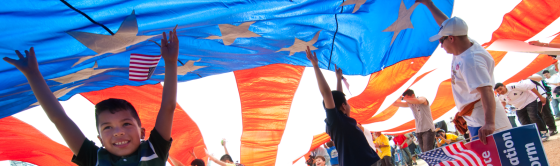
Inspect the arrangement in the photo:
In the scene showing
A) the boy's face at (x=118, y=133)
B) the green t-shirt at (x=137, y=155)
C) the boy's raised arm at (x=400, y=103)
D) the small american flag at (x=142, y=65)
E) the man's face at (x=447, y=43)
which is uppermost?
the boy's raised arm at (x=400, y=103)

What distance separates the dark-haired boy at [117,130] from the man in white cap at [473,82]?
1455mm

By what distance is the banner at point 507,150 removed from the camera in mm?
1561

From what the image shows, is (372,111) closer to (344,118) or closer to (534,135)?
(344,118)

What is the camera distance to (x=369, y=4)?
8.39 feet

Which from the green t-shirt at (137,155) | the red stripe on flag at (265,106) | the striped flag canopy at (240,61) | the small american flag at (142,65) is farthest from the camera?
the red stripe on flag at (265,106)

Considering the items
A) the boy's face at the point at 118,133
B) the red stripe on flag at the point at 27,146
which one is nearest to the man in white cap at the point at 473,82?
the boy's face at the point at 118,133

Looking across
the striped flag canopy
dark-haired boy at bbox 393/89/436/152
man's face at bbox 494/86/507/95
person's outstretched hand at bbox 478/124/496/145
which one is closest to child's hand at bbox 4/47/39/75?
the striped flag canopy

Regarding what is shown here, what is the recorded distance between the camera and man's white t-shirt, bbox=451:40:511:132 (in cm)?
173

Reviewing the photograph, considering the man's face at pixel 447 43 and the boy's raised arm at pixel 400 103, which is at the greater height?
the boy's raised arm at pixel 400 103

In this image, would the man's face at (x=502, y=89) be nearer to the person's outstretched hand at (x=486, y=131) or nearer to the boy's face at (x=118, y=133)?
the person's outstretched hand at (x=486, y=131)

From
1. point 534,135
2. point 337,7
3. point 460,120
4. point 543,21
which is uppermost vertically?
point 543,21

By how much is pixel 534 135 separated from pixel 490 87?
28cm

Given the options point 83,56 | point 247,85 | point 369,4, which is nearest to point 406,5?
point 369,4

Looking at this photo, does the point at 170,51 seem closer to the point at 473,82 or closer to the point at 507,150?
the point at 473,82
